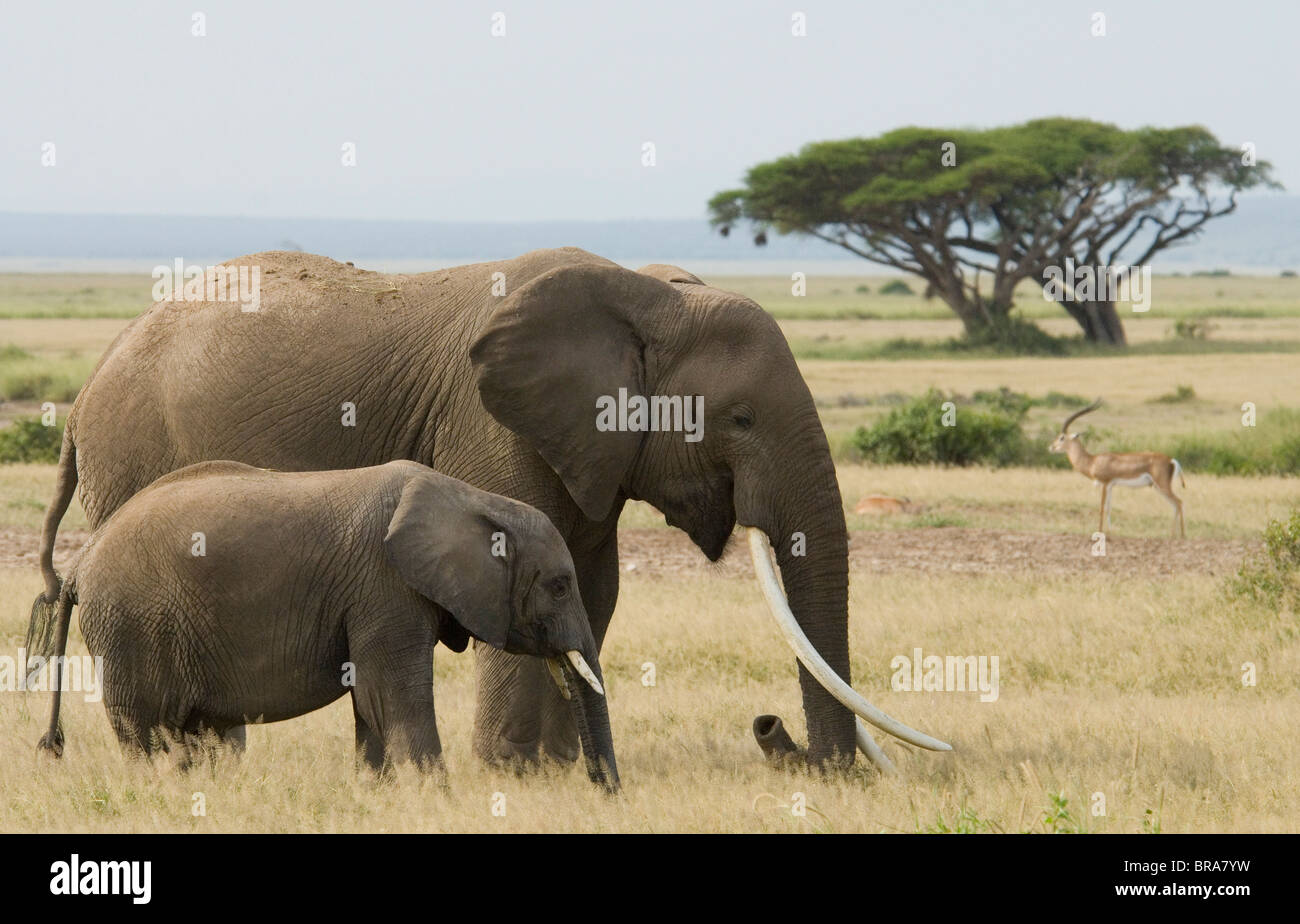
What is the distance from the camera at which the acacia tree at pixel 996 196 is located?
54.8m

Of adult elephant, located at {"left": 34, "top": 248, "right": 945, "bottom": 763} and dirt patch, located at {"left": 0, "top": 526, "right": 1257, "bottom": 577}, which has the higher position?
adult elephant, located at {"left": 34, "top": 248, "right": 945, "bottom": 763}

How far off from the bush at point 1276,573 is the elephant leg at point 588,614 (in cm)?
566

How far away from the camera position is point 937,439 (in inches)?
922

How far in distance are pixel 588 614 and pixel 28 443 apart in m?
17.4

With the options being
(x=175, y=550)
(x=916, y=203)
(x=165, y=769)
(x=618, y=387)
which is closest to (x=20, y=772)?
(x=165, y=769)

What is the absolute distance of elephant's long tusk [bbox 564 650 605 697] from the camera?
775 centimetres

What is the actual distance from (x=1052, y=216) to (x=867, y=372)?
15.0 metres

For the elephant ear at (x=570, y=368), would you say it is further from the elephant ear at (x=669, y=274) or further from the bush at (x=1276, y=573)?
the bush at (x=1276, y=573)

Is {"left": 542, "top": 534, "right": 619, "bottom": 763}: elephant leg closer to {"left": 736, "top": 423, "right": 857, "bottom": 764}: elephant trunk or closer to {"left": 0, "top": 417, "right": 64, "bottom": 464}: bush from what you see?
{"left": 736, "top": 423, "right": 857, "bottom": 764}: elephant trunk

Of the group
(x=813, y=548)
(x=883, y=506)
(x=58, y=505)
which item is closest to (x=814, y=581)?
(x=813, y=548)

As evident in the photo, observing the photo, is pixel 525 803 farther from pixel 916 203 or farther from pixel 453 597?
pixel 916 203

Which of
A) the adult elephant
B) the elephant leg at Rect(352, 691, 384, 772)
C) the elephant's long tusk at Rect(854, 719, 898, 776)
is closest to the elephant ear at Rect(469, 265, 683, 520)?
the adult elephant

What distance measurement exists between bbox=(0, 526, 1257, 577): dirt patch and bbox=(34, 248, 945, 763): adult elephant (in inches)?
255

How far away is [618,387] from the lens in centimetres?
826
